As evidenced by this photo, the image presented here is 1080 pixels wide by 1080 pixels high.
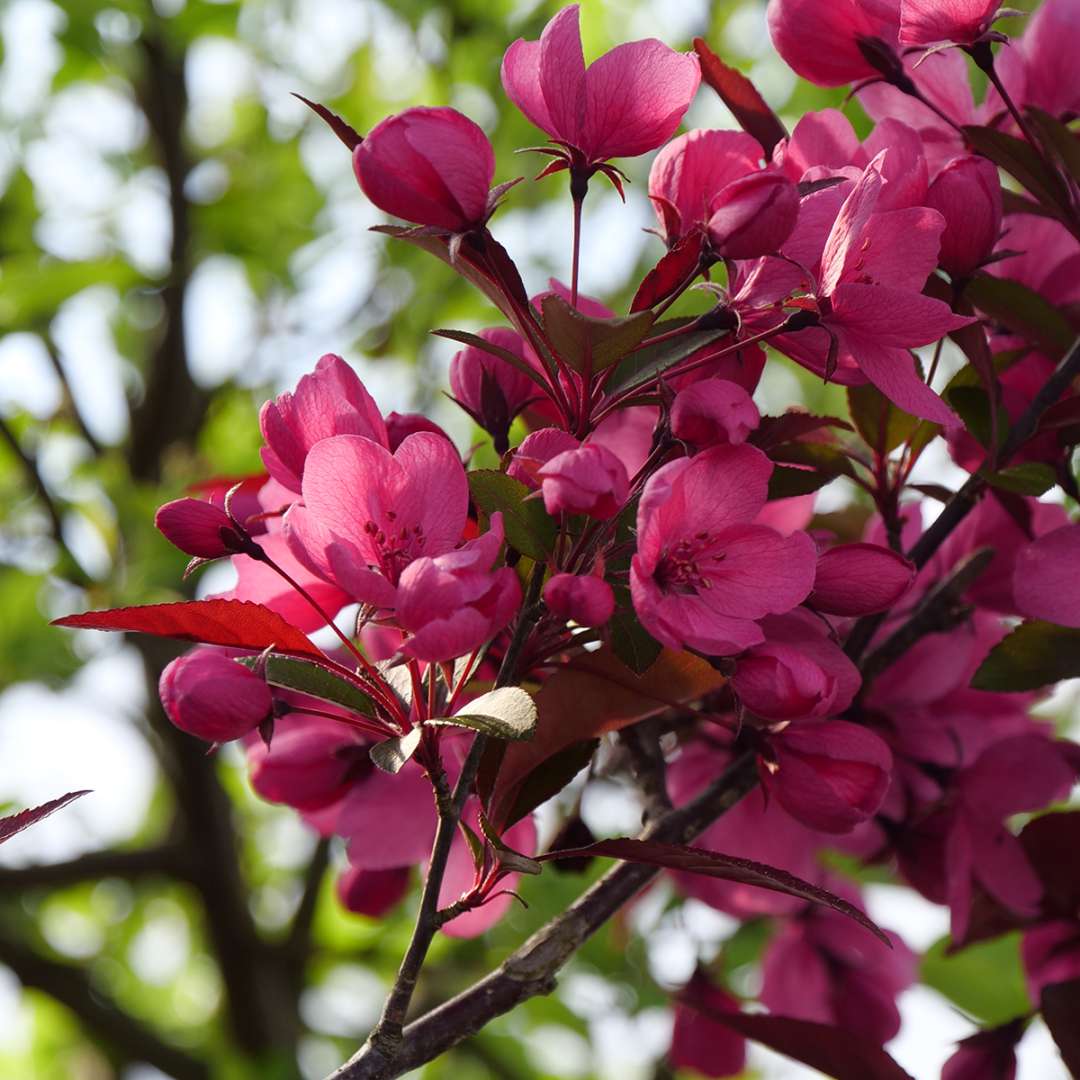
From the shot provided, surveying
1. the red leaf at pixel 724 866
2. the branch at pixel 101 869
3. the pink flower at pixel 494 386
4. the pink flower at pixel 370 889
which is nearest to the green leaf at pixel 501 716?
the red leaf at pixel 724 866

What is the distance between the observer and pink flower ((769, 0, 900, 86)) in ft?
2.71

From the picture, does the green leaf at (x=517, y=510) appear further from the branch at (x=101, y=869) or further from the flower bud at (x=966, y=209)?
the branch at (x=101, y=869)

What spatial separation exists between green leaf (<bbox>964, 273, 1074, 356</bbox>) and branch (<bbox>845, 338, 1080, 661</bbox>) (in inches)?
0.5

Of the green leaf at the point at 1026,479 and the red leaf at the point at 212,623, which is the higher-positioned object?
the green leaf at the point at 1026,479

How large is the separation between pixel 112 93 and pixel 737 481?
2624 mm

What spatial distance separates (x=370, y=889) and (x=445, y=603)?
50 cm

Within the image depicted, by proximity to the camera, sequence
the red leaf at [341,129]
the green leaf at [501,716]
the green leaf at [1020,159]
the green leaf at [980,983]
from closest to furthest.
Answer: the green leaf at [501,716] < the red leaf at [341,129] < the green leaf at [1020,159] < the green leaf at [980,983]

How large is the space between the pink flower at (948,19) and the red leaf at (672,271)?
21 cm

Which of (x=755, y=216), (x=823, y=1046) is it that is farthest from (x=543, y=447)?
(x=823, y=1046)

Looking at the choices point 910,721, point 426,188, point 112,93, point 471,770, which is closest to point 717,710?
point 910,721

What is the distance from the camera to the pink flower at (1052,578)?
78cm

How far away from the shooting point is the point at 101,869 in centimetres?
226

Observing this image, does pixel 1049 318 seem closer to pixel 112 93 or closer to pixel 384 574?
pixel 384 574

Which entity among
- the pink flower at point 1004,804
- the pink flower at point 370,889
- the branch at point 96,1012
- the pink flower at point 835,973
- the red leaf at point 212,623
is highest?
the red leaf at point 212,623
